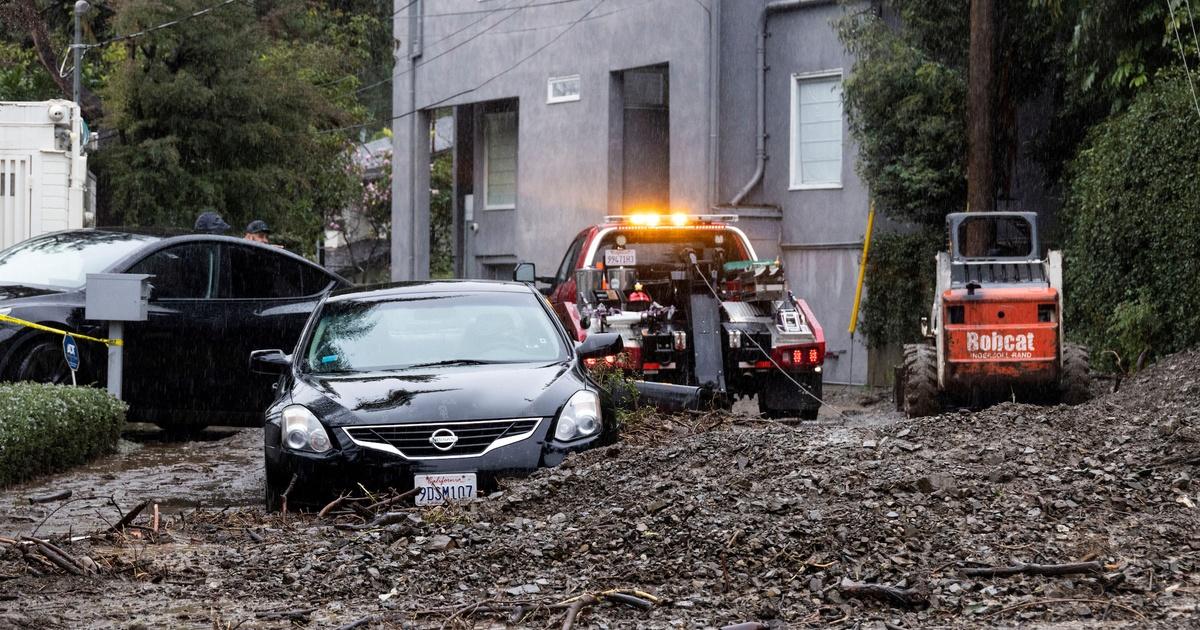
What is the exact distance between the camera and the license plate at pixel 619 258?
1487 centimetres

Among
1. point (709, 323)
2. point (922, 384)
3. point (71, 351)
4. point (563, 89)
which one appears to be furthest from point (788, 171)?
point (71, 351)

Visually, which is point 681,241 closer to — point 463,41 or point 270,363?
point 270,363

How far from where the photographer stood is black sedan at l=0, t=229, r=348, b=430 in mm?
12312

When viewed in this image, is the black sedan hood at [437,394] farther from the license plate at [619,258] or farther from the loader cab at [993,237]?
the loader cab at [993,237]

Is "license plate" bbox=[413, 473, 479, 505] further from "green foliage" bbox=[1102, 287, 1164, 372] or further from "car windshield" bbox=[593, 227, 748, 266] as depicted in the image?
"green foliage" bbox=[1102, 287, 1164, 372]

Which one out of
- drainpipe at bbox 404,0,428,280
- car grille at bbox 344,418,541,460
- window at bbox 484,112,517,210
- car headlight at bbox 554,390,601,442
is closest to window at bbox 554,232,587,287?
car headlight at bbox 554,390,601,442

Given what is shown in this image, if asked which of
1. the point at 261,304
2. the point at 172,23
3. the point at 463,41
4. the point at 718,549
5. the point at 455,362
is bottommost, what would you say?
the point at 718,549

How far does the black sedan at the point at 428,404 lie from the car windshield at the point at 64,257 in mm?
3119

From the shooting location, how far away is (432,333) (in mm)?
10180

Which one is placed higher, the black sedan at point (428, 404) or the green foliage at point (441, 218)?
the green foliage at point (441, 218)

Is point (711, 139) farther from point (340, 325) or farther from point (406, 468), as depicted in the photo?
point (406, 468)

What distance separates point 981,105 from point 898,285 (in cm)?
379

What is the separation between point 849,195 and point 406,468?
16.3m

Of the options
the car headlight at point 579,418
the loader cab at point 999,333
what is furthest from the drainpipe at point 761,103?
the car headlight at point 579,418
